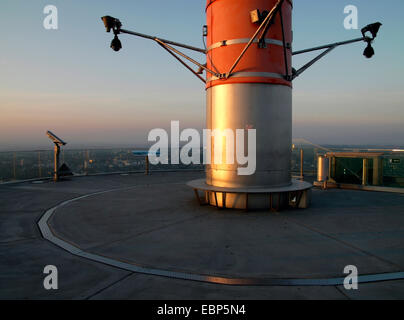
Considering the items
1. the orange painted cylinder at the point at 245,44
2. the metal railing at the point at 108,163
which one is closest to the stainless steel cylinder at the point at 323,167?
the metal railing at the point at 108,163

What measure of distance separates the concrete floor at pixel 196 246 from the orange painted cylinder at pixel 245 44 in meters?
3.56

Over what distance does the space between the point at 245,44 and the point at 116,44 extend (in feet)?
11.0

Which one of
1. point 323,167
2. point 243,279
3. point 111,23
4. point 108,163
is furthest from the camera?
point 108,163

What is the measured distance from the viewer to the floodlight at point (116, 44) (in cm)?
755

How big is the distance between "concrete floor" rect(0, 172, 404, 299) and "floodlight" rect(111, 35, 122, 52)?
4237 millimetres

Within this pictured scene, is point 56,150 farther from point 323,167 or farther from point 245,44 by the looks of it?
point 323,167

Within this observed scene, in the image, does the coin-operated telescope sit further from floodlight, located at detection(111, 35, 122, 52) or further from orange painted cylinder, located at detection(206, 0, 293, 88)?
orange painted cylinder, located at detection(206, 0, 293, 88)

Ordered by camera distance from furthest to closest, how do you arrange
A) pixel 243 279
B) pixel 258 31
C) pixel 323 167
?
pixel 323 167 → pixel 258 31 → pixel 243 279

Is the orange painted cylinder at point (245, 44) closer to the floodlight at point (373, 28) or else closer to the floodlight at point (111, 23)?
the floodlight at point (373, 28)

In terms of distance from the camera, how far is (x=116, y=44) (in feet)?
24.8

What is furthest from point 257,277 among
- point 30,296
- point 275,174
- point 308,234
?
point 275,174

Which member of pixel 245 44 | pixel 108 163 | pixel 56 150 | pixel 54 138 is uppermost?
pixel 245 44

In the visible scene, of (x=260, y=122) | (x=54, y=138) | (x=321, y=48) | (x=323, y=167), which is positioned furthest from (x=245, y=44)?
(x=54, y=138)

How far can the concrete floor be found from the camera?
10.8 ft
